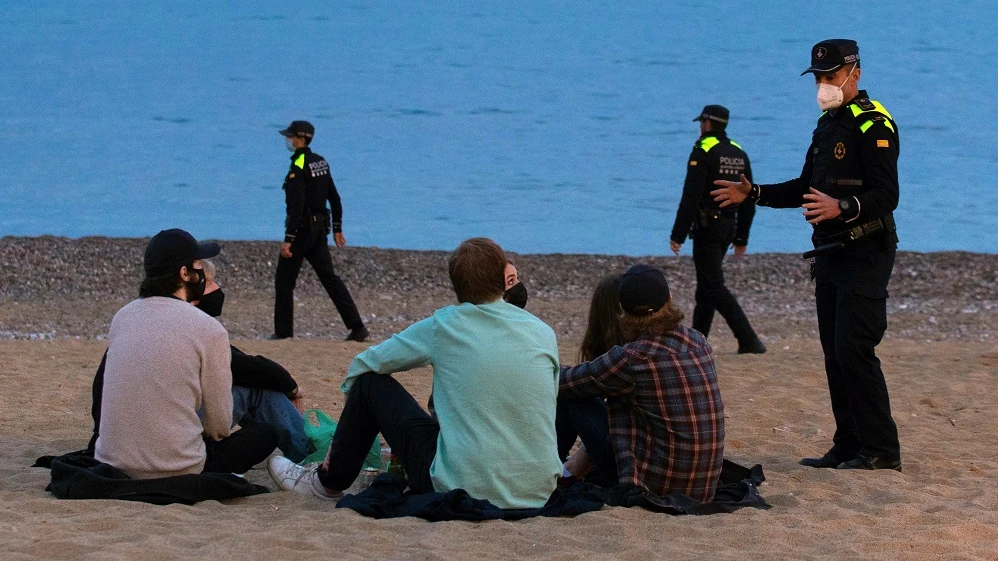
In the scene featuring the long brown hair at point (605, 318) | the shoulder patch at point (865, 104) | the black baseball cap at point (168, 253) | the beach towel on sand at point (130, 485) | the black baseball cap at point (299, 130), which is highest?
the black baseball cap at point (299, 130)

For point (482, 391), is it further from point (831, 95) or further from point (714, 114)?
point (714, 114)

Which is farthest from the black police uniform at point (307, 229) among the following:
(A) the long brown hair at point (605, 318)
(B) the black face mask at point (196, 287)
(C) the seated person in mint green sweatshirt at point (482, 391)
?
(C) the seated person in mint green sweatshirt at point (482, 391)

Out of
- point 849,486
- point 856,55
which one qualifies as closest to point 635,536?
point 849,486

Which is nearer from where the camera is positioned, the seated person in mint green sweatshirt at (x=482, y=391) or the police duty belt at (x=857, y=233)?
the seated person in mint green sweatshirt at (x=482, y=391)

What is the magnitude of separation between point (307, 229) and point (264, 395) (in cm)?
456

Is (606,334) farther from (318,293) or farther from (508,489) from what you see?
(318,293)

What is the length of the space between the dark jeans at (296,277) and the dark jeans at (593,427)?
16.7 ft

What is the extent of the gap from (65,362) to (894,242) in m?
5.51

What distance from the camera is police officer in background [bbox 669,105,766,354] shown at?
872 centimetres

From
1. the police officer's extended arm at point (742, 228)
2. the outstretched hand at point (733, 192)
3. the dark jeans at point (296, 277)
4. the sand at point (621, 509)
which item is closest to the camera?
the sand at point (621, 509)

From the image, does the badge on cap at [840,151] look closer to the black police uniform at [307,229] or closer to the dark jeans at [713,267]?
the dark jeans at [713,267]

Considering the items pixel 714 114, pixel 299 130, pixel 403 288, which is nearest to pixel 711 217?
pixel 714 114

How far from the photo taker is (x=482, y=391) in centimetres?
412

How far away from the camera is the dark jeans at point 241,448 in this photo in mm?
4691
